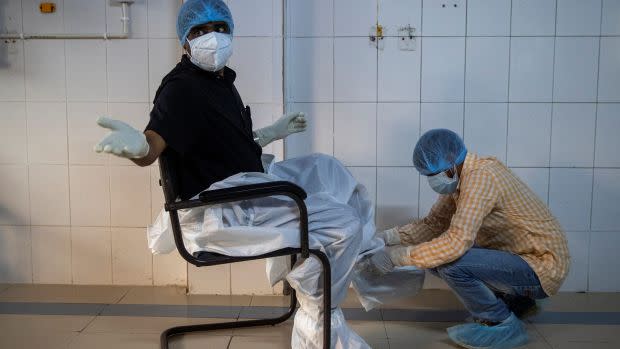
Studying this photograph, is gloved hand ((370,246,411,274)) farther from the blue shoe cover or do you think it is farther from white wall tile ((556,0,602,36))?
white wall tile ((556,0,602,36))

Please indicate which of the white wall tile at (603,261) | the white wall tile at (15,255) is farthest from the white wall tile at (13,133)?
the white wall tile at (603,261)

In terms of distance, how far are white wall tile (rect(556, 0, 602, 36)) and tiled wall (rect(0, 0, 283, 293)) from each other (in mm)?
1221

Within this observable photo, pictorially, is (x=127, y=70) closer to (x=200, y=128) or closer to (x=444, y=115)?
(x=200, y=128)

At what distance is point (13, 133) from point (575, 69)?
252 centimetres

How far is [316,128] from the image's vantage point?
2619mm

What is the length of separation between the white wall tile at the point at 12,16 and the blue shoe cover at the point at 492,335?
88.5 inches

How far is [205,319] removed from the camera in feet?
7.68

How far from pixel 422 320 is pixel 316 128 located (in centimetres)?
94

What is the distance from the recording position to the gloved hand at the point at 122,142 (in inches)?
54.7

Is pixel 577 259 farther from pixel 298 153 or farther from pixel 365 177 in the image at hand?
pixel 298 153

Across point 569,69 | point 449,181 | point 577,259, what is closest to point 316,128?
point 449,181

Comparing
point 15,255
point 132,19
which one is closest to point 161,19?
point 132,19

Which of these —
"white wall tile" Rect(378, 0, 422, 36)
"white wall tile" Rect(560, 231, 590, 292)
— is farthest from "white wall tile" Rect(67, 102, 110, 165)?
"white wall tile" Rect(560, 231, 590, 292)

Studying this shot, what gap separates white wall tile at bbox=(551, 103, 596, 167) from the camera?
2.55 meters
